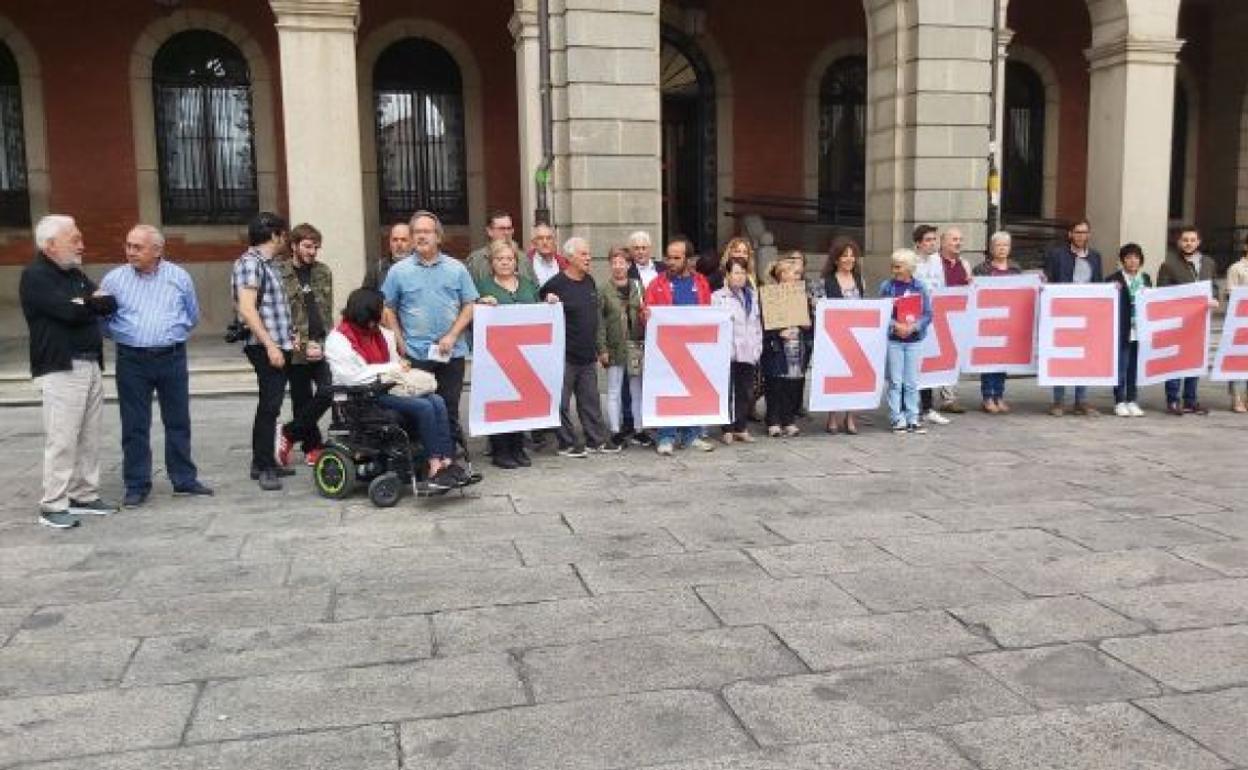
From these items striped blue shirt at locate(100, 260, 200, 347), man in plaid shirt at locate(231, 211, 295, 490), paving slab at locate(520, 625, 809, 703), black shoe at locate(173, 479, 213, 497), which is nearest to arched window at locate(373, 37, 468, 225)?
man in plaid shirt at locate(231, 211, 295, 490)

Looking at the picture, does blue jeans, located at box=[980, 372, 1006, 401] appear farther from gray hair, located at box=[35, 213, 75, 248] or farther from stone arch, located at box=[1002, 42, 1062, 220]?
stone arch, located at box=[1002, 42, 1062, 220]

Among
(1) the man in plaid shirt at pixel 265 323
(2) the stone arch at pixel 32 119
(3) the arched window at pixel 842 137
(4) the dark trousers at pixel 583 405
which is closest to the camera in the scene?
(1) the man in plaid shirt at pixel 265 323

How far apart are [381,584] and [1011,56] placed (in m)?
16.4

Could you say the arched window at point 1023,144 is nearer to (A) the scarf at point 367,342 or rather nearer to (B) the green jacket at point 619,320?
→ (B) the green jacket at point 619,320

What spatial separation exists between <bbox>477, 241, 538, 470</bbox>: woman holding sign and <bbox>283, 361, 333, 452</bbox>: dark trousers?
47.7 inches

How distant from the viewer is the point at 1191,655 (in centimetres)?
389

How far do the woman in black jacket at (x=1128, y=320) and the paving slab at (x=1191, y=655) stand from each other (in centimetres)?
555

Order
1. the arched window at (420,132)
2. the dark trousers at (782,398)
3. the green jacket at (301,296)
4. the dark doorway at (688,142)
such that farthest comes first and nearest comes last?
the dark doorway at (688,142) < the arched window at (420,132) < the dark trousers at (782,398) < the green jacket at (301,296)

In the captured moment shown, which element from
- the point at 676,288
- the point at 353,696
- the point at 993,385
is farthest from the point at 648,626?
the point at 993,385

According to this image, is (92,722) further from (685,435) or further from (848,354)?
(848,354)

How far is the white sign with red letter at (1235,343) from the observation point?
946cm

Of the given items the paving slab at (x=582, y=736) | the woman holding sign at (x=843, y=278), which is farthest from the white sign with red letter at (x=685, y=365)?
the paving slab at (x=582, y=736)

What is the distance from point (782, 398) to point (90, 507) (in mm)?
5037

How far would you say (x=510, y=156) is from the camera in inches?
622
